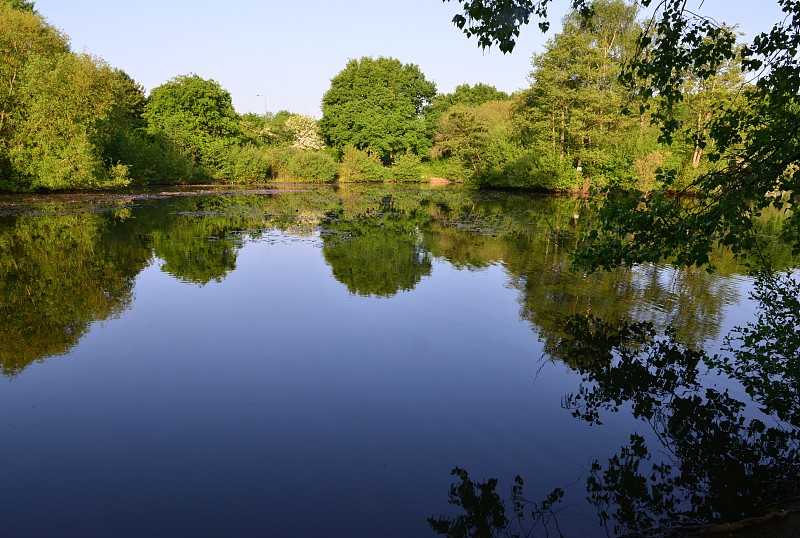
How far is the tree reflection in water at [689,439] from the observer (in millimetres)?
5273

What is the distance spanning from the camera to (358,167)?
6481 centimetres

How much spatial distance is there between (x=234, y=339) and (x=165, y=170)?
151 feet

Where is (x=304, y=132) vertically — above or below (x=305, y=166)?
above

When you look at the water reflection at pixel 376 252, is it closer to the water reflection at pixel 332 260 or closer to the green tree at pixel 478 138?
the water reflection at pixel 332 260

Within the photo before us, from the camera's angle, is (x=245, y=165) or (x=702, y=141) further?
(x=245, y=165)

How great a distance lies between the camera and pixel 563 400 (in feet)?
25.7

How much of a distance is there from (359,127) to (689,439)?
2716 inches

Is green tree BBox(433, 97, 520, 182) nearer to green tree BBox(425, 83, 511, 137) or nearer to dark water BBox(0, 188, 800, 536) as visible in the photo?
green tree BBox(425, 83, 511, 137)

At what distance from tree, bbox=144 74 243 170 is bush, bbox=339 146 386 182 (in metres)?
12.9

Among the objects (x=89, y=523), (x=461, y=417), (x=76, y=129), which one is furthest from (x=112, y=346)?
(x=76, y=129)

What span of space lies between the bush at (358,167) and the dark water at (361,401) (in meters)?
48.9

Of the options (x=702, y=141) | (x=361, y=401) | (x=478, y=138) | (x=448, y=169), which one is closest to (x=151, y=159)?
(x=448, y=169)

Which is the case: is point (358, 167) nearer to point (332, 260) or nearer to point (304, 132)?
point (304, 132)

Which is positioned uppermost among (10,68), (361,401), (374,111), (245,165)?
(374,111)
